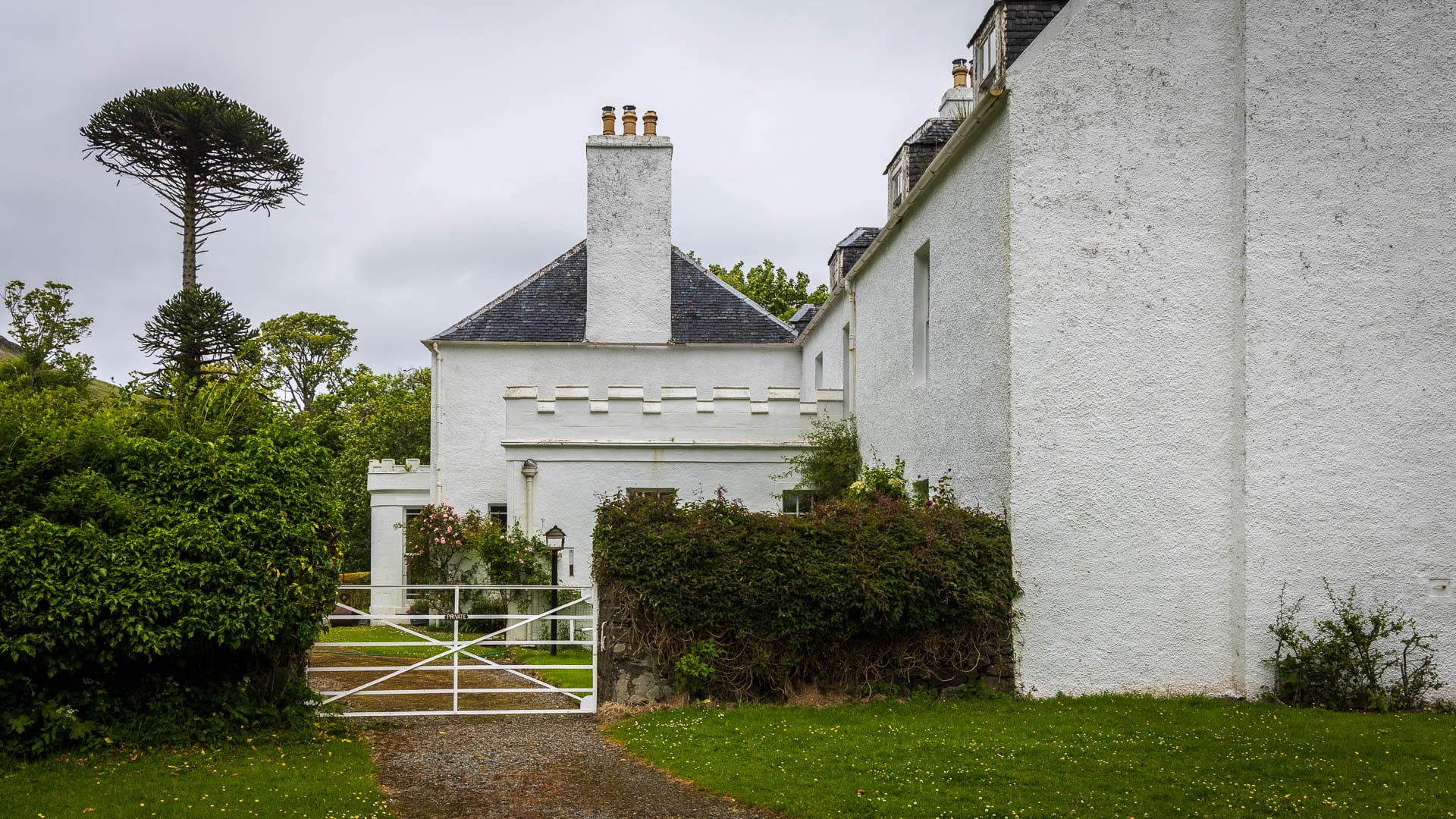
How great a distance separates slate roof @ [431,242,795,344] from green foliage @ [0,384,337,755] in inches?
451

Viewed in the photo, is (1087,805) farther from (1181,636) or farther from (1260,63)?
(1260,63)

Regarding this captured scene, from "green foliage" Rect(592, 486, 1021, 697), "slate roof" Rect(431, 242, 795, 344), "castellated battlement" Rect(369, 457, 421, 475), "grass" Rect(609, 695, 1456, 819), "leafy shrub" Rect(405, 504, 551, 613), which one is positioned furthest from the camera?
"castellated battlement" Rect(369, 457, 421, 475)

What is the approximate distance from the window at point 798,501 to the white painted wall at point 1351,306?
324 inches

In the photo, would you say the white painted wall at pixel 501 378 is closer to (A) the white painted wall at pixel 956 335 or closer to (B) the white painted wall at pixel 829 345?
(B) the white painted wall at pixel 829 345

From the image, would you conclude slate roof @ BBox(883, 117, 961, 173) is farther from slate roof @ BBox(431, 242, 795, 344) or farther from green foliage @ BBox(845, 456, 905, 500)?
slate roof @ BBox(431, 242, 795, 344)

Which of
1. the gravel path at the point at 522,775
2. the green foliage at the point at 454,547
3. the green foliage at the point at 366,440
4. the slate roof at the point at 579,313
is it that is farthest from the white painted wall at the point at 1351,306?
the green foliage at the point at 366,440

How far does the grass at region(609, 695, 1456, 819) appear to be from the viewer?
652cm

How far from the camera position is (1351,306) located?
978 cm

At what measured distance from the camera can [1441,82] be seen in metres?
9.89

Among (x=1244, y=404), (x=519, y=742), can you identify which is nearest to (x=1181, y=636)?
(x=1244, y=404)

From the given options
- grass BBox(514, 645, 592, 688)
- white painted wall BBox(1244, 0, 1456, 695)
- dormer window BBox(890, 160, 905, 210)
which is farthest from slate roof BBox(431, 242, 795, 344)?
white painted wall BBox(1244, 0, 1456, 695)

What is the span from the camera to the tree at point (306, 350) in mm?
41750

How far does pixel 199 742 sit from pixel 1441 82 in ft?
A: 44.9

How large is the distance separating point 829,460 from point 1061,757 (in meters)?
9.14
